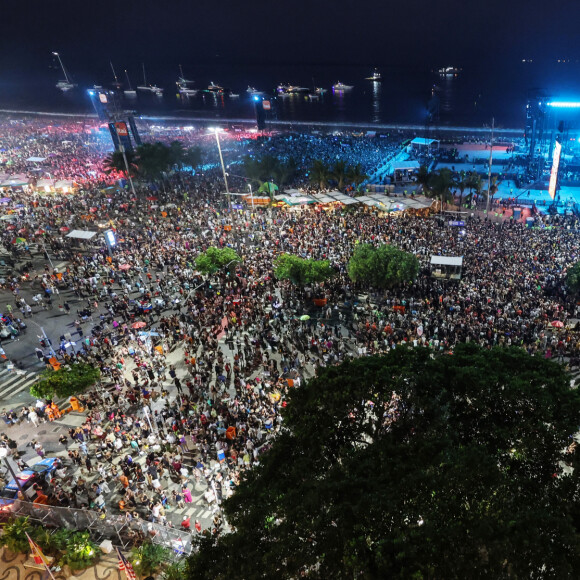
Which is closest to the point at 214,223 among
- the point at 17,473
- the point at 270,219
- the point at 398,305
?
the point at 270,219

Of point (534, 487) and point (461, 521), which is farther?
point (534, 487)

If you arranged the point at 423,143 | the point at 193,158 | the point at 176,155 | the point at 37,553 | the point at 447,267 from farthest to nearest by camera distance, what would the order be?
the point at 423,143
the point at 193,158
the point at 176,155
the point at 447,267
the point at 37,553

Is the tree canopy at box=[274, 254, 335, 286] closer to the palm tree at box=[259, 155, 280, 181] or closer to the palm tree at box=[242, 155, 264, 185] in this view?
the palm tree at box=[259, 155, 280, 181]

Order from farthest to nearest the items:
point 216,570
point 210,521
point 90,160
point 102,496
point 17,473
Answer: point 90,160 → point 17,473 → point 102,496 → point 210,521 → point 216,570

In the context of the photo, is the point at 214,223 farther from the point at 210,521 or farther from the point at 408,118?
the point at 408,118

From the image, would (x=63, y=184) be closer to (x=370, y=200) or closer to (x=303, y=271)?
(x=370, y=200)

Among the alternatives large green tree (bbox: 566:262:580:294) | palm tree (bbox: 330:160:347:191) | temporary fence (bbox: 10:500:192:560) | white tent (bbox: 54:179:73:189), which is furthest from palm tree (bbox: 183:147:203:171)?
temporary fence (bbox: 10:500:192:560)

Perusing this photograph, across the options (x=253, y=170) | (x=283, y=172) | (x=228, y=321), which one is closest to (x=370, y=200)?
(x=283, y=172)
